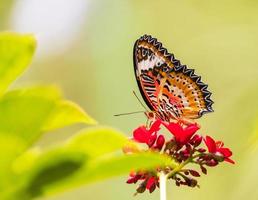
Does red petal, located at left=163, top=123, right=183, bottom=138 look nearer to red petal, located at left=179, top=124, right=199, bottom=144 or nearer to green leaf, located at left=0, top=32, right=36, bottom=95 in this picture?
red petal, located at left=179, top=124, right=199, bottom=144

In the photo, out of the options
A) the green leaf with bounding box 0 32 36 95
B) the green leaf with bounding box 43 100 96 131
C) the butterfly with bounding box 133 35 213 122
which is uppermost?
the butterfly with bounding box 133 35 213 122

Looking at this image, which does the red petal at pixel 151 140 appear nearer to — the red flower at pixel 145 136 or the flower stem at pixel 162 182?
the red flower at pixel 145 136

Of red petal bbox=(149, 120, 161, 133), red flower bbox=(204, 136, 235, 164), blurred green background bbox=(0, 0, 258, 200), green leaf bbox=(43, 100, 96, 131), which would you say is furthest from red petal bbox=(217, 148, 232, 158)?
blurred green background bbox=(0, 0, 258, 200)

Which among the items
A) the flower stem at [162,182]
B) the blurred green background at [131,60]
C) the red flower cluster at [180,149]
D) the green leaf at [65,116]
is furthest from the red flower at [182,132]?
the blurred green background at [131,60]

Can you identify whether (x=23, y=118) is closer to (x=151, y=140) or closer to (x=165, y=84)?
(x=151, y=140)

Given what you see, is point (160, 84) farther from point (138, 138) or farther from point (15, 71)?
point (15, 71)
